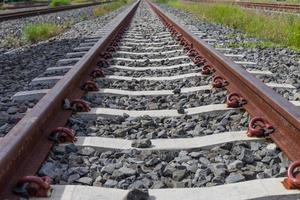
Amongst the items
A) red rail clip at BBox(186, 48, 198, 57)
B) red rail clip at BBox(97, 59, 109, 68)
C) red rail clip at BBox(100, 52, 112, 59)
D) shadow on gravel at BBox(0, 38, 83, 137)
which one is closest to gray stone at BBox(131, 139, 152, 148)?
shadow on gravel at BBox(0, 38, 83, 137)

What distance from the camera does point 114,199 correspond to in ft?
7.71

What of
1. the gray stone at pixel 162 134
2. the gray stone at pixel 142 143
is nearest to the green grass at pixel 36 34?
the gray stone at pixel 162 134

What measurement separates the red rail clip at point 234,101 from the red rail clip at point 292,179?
1.49m

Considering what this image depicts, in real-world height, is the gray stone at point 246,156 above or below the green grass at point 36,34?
above

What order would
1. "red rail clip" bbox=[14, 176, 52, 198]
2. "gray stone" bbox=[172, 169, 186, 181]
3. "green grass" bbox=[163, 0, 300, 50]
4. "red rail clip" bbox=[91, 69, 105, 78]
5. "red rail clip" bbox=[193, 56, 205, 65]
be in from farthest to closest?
"green grass" bbox=[163, 0, 300, 50], "red rail clip" bbox=[193, 56, 205, 65], "red rail clip" bbox=[91, 69, 105, 78], "gray stone" bbox=[172, 169, 186, 181], "red rail clip" bbox=[14, 176, 52, 198]

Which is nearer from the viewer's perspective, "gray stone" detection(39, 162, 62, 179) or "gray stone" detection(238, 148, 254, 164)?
"gray stone" detection(39, 162, 62, 179)

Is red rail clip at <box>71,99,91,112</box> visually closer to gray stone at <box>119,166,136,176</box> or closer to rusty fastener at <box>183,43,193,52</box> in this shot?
gray stone at <box>119,166,136,176</box>

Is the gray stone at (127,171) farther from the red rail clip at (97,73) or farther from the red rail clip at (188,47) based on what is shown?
the red rail clip at (188,47)

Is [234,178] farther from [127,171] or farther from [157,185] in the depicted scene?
[127,171]

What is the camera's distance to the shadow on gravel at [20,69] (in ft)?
13.4

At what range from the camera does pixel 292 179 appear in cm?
236

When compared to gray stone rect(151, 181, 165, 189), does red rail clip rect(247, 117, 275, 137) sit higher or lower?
higher

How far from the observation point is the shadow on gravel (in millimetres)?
4078

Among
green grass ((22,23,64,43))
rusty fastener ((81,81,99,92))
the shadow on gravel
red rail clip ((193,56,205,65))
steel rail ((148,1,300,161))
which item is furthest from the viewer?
green grass ((22,23,64,43))
